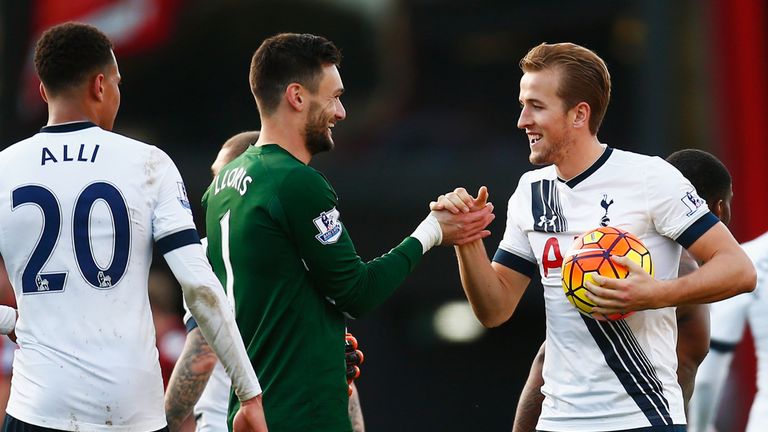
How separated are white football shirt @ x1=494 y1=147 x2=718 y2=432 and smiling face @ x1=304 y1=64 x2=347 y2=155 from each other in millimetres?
919

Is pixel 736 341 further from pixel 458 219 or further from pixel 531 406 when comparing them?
pixel 458 219

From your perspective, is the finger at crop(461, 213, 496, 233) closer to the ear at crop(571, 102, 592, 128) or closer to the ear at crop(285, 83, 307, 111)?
the ear at crop(571, 102, 592, 128)

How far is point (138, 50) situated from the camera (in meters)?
11.9

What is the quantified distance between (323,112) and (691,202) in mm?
1450

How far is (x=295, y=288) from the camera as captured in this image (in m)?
5.06

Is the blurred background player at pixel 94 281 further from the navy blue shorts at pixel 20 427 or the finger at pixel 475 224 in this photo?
the finger at pixel 475 224

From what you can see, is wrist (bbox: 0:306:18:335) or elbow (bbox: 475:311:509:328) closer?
wrist (bbox: 0:306:18:335)

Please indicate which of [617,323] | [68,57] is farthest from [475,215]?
[68,57]

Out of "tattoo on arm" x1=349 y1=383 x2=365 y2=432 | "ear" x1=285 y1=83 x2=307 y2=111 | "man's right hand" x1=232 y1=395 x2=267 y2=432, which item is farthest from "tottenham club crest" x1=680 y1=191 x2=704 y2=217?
"tattoo on arm" x1=349 y1=383 x2=365 y2=432

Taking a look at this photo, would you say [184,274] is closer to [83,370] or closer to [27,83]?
[83,370]

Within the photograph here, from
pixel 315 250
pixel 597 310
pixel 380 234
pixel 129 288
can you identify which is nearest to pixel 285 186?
pixel 315 250

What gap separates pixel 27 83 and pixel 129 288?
738 centimetres

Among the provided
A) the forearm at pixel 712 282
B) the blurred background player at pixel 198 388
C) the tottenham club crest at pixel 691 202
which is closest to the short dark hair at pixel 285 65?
the blurred background player at pixel 198 388

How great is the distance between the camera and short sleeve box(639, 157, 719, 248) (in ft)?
16.8
